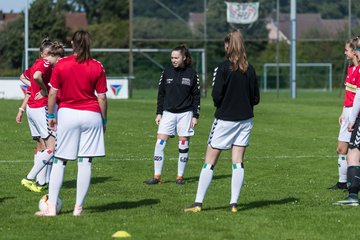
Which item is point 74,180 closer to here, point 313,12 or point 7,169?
point 7,169

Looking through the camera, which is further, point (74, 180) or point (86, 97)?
point (74, 180)

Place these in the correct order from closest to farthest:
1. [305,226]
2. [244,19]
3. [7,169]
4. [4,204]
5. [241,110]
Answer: [305,226] < [241,110] < [4,204] < [7,169] < [244,19]

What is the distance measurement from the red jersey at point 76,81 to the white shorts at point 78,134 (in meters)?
0.09

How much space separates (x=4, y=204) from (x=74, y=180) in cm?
267

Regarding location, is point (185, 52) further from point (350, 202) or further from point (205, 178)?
point (350, 202)

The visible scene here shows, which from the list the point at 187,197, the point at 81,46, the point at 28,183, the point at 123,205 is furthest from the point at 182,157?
the point at 81,46

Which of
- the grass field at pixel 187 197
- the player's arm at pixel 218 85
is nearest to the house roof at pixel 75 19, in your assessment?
the grass field at pixel 187 197

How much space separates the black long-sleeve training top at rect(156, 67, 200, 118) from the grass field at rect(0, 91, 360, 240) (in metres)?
1.13

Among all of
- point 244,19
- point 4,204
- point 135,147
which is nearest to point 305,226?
point 4,204

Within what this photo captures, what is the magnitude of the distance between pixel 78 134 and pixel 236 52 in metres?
1.97

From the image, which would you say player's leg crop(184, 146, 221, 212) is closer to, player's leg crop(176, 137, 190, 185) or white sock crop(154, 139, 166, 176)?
player's leg crop(176, 137, 190, 185)

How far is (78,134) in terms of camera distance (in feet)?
33.4

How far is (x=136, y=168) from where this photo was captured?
15852mm

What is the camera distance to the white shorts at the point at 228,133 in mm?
10547
